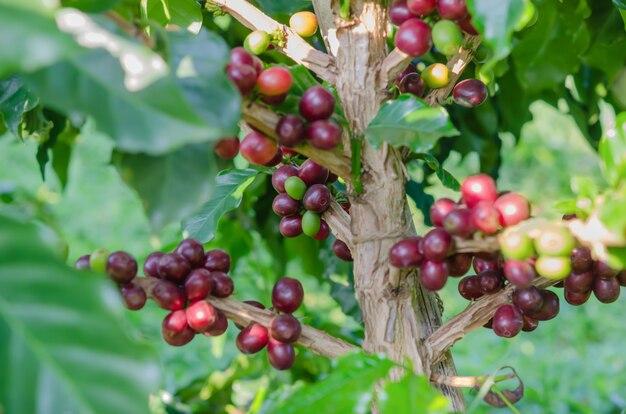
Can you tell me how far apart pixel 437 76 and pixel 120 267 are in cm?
30

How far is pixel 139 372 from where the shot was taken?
0.42 metres

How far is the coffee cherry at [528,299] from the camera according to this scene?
1.91ft

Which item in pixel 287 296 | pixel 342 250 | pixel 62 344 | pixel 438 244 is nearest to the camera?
pixel 62 344

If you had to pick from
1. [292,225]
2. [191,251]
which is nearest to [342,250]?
[292,225]

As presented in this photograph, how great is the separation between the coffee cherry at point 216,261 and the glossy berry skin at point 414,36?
8.9 inches

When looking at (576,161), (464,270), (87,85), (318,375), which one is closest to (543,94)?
(318,375)

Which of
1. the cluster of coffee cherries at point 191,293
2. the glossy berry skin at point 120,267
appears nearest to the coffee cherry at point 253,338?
the cluster of coffee cherries at point 191,293

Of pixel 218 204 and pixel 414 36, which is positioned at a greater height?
pixel 414 36

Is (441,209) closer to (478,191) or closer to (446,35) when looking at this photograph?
(478,191)

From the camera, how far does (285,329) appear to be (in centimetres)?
59

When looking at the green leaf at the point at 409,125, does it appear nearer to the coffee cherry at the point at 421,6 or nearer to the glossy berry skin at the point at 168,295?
the coffee cherry at the point at 421,6

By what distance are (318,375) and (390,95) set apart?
78 cm

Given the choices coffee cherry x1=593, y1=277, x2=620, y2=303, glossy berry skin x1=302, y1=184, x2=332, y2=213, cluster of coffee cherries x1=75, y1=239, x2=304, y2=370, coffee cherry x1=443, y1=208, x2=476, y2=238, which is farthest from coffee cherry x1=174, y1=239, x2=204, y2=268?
coffee cherry x1=593, y1=277, x2=620, y2=303

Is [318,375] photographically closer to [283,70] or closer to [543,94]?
[543,94]
